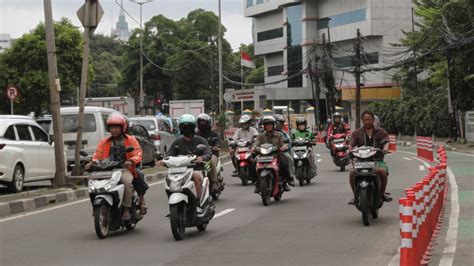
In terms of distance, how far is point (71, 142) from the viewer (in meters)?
21.0

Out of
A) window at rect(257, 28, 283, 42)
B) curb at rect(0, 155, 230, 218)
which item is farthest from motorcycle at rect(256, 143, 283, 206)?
window at rect(257, 28, 283, 42)

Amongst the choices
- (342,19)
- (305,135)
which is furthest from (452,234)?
(342,19)

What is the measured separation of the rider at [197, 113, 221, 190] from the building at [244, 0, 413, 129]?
5245cm

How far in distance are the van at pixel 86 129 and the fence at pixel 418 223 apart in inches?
465

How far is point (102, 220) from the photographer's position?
10055mm

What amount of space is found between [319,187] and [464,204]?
4.55 m

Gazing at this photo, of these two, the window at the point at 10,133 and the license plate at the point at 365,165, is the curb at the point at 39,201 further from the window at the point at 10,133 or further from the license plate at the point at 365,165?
the license plate at the point at 365,165

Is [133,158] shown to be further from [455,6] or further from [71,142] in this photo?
[455,6]

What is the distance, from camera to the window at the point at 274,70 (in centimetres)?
9197

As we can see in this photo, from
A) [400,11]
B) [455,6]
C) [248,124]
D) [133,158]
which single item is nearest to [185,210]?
[133,158]

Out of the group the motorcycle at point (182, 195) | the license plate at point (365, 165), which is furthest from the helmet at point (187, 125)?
the license plate at point (365, 165)

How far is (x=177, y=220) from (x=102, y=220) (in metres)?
1.10

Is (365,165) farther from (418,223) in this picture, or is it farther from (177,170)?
(418,223)

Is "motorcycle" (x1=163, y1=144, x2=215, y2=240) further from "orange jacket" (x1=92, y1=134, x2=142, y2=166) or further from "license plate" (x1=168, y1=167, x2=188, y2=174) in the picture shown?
"orange jacket" (x1=92, y1=134, x2=142, y2=166)
